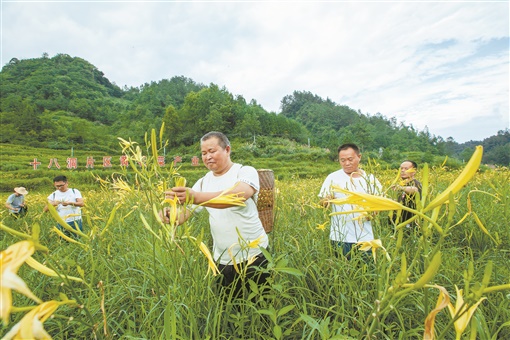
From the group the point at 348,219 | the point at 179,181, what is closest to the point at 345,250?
the point at 348,219

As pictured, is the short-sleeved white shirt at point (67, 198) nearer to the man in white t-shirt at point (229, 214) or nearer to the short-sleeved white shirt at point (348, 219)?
the man in white t-shirt at point (229, 214)

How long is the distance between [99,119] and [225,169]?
43.4 m

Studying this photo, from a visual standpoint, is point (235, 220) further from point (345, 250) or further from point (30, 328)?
point (30, 328)

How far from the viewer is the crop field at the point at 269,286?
0.38 m

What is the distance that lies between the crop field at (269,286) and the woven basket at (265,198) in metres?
0.22

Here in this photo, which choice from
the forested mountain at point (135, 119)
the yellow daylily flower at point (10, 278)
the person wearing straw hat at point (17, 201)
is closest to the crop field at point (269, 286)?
the yellow daylily flower at point (10, 278)

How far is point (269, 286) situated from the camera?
3.44 ft

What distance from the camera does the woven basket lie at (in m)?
1.71

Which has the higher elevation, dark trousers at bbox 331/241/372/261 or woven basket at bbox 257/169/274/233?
woven basket at bbox 257/169/274/233

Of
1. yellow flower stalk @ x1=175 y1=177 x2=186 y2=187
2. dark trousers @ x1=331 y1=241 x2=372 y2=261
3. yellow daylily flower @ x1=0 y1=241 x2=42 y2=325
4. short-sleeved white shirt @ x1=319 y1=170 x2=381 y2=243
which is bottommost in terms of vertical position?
dark trousers @ x1=331 y1=241 x2=372 y2=261

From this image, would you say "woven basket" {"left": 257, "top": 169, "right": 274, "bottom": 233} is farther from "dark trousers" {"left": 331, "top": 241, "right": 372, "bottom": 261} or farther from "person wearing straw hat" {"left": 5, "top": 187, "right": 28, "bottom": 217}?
"person wearing straw hat" {"left": 5, "top": 187, "right": 28, "bottom": 217}

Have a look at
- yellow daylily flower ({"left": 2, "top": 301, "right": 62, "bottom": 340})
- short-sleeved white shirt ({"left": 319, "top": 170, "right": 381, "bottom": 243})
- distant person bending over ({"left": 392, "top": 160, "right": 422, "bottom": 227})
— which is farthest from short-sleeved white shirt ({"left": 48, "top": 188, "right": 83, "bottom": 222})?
yellow daylily flower ({"left": 2, "top": 301, "right": 62, "bottom": 340})

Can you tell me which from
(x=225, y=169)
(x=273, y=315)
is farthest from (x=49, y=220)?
(x=273, y=315)

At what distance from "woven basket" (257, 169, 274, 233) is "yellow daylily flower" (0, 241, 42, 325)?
55.3 inches
